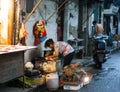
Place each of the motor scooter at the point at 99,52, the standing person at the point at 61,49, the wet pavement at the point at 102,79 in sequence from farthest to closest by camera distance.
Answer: the motor scooter at the point at 99,52
the standing person at the point at 61,49
the wet pavement at the point at 102,79

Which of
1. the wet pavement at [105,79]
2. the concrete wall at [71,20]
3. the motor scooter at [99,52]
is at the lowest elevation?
the wet pavement at [105,79]

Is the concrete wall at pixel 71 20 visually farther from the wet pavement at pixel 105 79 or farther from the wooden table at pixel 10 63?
the wooden table at pixel 10 63

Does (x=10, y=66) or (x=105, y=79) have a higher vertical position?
(x=10, y=66)

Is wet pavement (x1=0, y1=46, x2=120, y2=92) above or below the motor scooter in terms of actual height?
below

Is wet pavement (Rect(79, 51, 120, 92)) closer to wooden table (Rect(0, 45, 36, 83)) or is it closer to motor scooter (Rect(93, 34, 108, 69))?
motor scooter (Rect(93, 34, 108, 69))

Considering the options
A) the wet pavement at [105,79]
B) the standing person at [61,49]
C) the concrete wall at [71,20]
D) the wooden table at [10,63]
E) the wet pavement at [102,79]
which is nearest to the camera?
the wooden table at [10,63]

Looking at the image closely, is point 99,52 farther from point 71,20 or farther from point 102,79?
point 71,20

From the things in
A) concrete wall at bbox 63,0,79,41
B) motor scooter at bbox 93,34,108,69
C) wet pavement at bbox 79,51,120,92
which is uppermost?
concrete wall at bbox 63,0,79,41

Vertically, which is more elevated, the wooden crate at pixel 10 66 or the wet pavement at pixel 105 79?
the wooden crate at pixel 10 66

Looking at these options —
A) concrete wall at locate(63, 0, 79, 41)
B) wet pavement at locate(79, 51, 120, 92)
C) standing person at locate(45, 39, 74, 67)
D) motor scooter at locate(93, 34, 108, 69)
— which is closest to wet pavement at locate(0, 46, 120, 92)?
wet pavement at locate(79, 51, 120, 92)

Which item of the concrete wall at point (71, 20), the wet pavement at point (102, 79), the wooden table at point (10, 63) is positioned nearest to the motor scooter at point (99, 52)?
the wet pavement at point (102, 79)

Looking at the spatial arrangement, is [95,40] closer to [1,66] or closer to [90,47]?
[90,47]

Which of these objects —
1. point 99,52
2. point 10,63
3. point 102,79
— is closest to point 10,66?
point 10,63

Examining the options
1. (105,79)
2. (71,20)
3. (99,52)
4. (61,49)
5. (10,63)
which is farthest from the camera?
(71,20)
